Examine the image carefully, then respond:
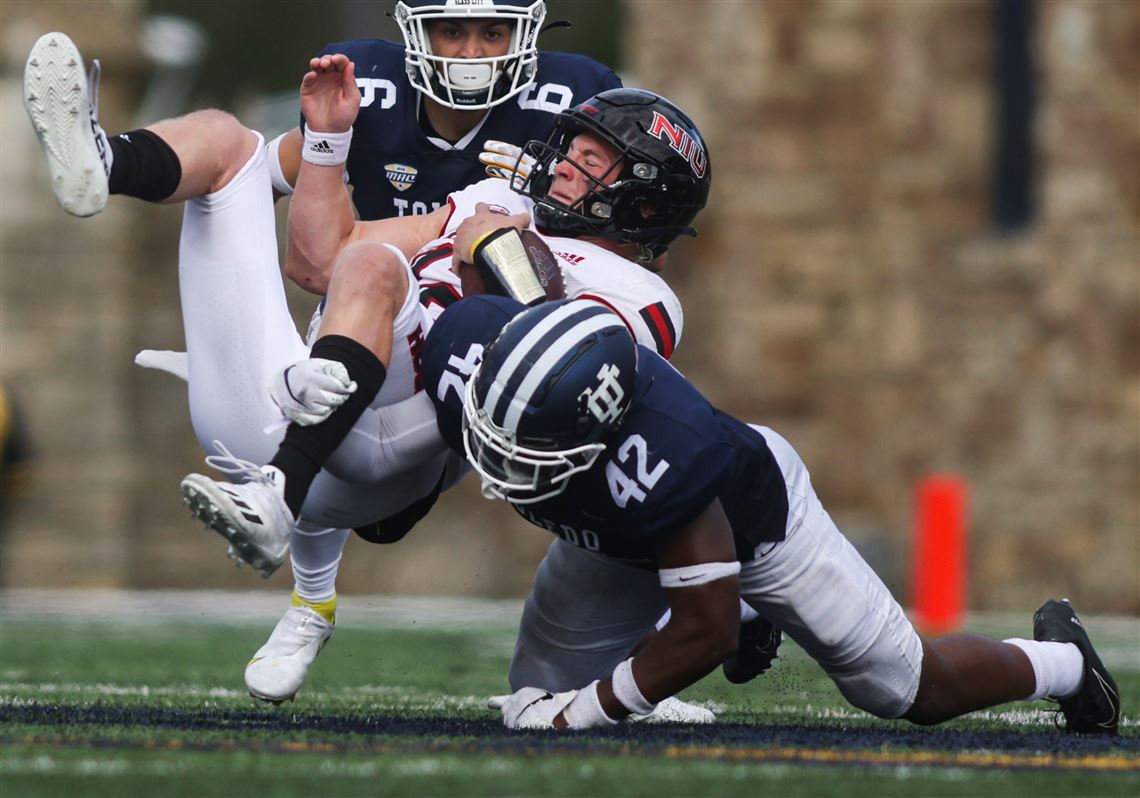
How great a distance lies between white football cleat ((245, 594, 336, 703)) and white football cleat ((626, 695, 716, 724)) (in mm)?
798

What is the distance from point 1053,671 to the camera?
4.98m

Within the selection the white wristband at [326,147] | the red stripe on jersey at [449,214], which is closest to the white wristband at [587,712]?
the red stripe on jersey at [449,214]

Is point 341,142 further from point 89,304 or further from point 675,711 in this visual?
point 89,304

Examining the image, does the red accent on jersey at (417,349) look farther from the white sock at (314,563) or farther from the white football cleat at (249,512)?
the white sock at (314,563)

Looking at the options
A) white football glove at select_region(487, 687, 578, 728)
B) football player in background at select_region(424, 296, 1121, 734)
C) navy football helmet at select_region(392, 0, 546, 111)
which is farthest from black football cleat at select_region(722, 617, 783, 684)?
Result: navy football helmet at select_region(392, 0, 546, 111)

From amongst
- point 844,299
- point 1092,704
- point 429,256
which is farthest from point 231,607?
point 1092,704

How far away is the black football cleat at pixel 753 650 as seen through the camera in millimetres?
5230

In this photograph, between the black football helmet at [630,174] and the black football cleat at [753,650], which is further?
the black football cleat at [753,650]

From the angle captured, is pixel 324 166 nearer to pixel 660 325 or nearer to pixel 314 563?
pixel 660 325

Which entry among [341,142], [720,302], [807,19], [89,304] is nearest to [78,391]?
[89,304]

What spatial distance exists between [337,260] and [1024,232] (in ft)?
25.4

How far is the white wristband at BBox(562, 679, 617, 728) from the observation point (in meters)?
4.52

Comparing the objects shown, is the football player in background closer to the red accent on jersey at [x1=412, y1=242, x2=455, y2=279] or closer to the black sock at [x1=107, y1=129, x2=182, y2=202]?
the red accent on jersey at [x1=412, y1=242, x2=455, y2=279]

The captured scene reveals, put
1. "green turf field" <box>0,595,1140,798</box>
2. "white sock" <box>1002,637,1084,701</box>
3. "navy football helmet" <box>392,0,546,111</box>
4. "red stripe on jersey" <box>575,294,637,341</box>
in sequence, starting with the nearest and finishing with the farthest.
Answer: "green turf field" <box>0,595,1140,798</box>, "red stripe on jersey" <box>575,294,637,341</box>, "white sock" <box>1002,637,1084,701</box>, "navy football helmet" <box>392,0,546,111</box>
